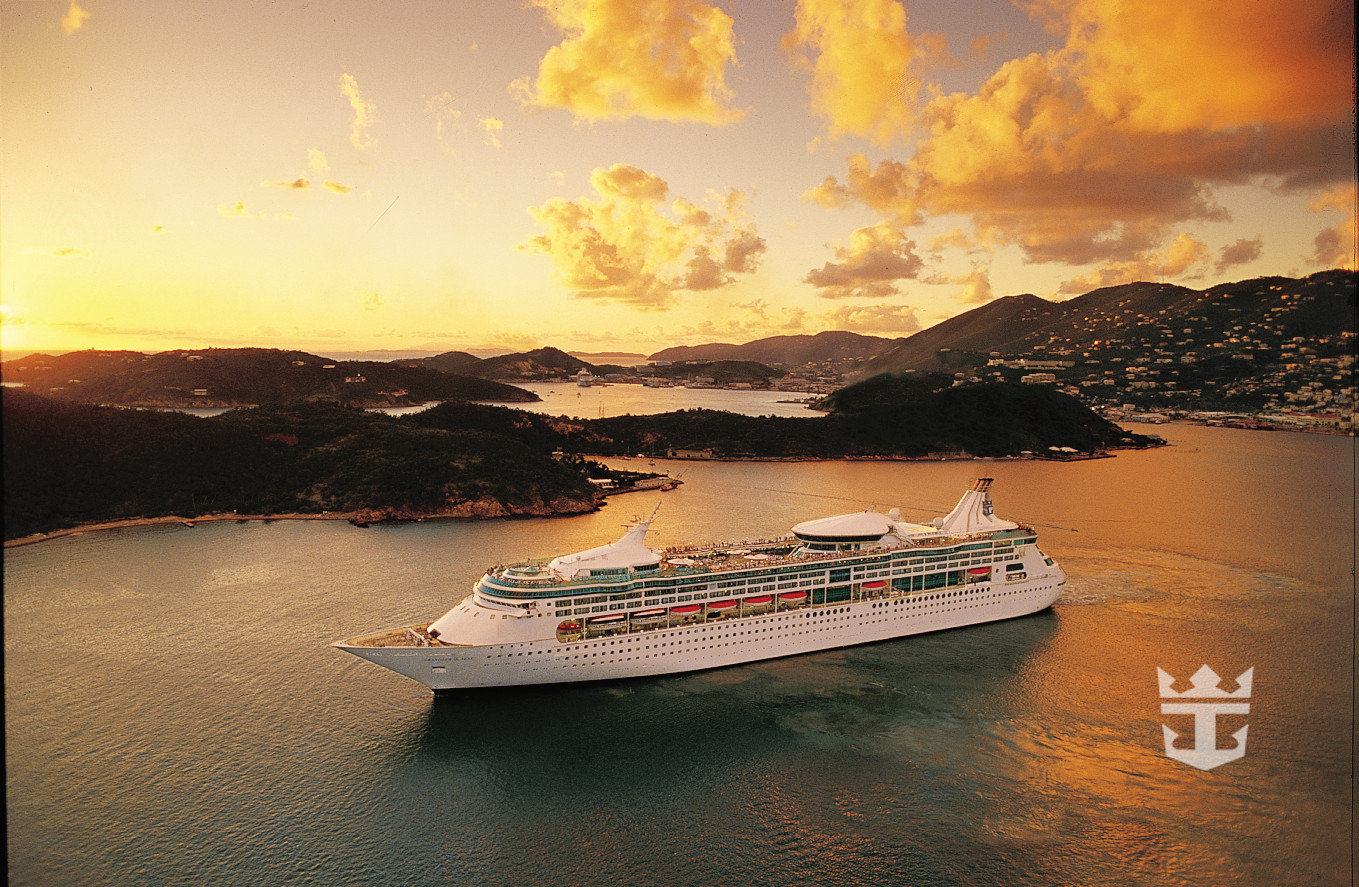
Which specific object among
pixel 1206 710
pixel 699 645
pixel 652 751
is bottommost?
pixel 1206 710

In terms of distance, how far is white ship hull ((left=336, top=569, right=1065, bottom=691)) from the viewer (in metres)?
20.1

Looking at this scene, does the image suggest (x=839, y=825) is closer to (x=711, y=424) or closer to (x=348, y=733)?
(x=348, y=733)

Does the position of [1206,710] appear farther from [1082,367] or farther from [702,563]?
[1082,367]

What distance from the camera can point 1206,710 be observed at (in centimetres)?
2189

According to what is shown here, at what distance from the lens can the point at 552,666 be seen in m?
20.8

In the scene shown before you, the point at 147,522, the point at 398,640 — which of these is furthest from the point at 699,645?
the point at 147,522

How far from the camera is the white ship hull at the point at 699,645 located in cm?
2006

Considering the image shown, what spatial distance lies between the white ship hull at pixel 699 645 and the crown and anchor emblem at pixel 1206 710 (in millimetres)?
6503

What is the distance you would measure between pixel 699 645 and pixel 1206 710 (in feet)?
52.4

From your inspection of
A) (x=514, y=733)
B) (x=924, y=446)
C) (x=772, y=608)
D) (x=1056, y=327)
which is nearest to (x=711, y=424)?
(x=924, y=446)

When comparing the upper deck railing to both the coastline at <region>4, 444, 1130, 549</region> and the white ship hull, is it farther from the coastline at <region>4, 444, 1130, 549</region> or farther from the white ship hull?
the coastline at <region>4, 444, 1130, 549</region>

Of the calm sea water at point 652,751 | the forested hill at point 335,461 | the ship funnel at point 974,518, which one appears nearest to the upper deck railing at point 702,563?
the ship funnel at point 974,518

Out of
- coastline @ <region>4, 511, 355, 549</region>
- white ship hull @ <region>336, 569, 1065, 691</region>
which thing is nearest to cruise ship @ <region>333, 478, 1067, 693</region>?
white ship hull @ <region>336, 569, 1065, 691</region>

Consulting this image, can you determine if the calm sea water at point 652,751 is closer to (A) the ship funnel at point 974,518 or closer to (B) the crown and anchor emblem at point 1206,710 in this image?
(B) the crown and anchor emblem at point 1206,710
